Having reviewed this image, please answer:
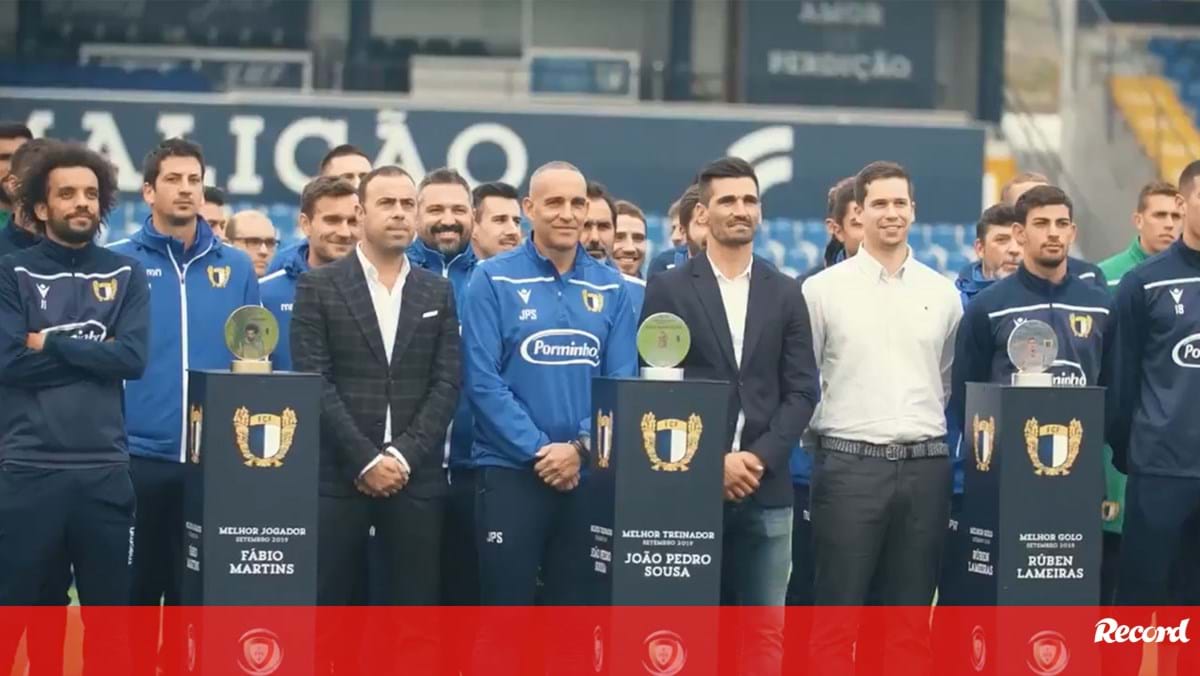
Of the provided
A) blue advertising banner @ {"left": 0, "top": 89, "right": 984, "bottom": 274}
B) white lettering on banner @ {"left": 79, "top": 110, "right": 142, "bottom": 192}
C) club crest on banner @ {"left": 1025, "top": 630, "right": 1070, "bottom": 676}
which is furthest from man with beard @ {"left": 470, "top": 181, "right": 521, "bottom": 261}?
white lettering on banner @ {"left": 79, "top": 110, "right": 142, "bottom": 192}

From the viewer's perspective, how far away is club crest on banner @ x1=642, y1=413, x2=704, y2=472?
6.96m

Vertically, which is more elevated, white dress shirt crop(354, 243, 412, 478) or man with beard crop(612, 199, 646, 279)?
man with beard crop(612, 199, 646, 279)

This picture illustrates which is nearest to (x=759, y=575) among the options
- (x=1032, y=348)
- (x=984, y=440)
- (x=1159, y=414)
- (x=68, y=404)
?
(x=984, y=440)

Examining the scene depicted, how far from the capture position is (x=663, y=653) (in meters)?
6.99

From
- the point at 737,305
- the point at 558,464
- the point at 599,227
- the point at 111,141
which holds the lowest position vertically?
the point at 558,464

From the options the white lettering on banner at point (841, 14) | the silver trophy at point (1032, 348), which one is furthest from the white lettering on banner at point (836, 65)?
the silver trophy at point (1032, 348)

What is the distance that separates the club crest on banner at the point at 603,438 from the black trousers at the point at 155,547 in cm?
166

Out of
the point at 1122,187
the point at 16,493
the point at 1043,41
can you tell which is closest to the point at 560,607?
the point at 16,493

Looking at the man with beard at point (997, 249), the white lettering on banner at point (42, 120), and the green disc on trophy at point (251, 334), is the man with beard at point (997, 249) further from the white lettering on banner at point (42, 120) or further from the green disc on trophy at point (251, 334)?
the white lettering on banner at point (42, 120)

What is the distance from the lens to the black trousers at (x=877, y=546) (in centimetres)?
741

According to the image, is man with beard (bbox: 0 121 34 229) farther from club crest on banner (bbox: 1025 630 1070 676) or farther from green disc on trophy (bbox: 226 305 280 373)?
club crest on banner (bbox: 1025 630 1070 676)

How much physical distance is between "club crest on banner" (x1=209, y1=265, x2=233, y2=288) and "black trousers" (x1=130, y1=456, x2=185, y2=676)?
2.35 ft

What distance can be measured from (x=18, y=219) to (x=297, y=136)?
10.3 metres

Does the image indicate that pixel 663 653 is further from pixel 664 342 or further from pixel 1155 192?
pixel 1155 192
